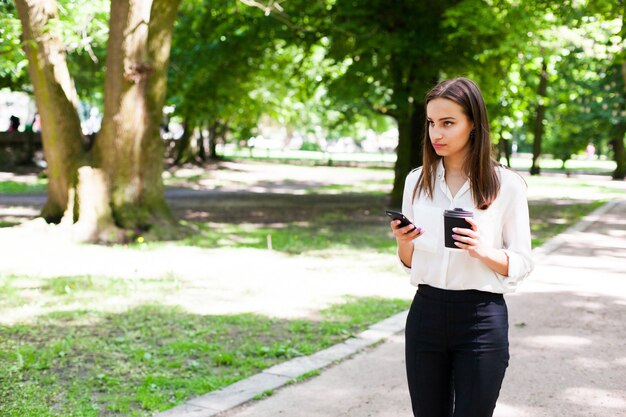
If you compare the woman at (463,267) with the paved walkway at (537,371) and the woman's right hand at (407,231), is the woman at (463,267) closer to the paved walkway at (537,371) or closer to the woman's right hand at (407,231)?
the woman's right hand at (407,231)

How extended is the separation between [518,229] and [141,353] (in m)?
3.93

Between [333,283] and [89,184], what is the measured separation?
5.23 metres

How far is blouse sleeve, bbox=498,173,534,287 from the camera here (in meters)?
2.94

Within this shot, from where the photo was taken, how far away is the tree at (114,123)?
477 inches

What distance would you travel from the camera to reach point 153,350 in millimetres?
6141

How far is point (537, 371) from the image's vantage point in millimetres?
5625

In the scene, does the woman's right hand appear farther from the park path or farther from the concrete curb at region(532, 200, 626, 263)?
the concrete curb at region(532, 200, 626, 263)

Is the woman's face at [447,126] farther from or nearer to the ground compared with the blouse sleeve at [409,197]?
farther from the ground

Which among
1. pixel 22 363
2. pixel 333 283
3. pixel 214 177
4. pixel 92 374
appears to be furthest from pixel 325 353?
pixel 214 177

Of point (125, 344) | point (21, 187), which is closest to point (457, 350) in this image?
point (125, 344)

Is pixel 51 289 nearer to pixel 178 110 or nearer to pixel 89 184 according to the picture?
pixel 89 184

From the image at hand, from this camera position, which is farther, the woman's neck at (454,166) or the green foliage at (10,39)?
the green foliage at (10,39)

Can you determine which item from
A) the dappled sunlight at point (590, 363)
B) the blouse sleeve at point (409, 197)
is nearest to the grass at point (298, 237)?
the dappled sunlight at point (590, 363)

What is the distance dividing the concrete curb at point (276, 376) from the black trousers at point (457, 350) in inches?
84.5
